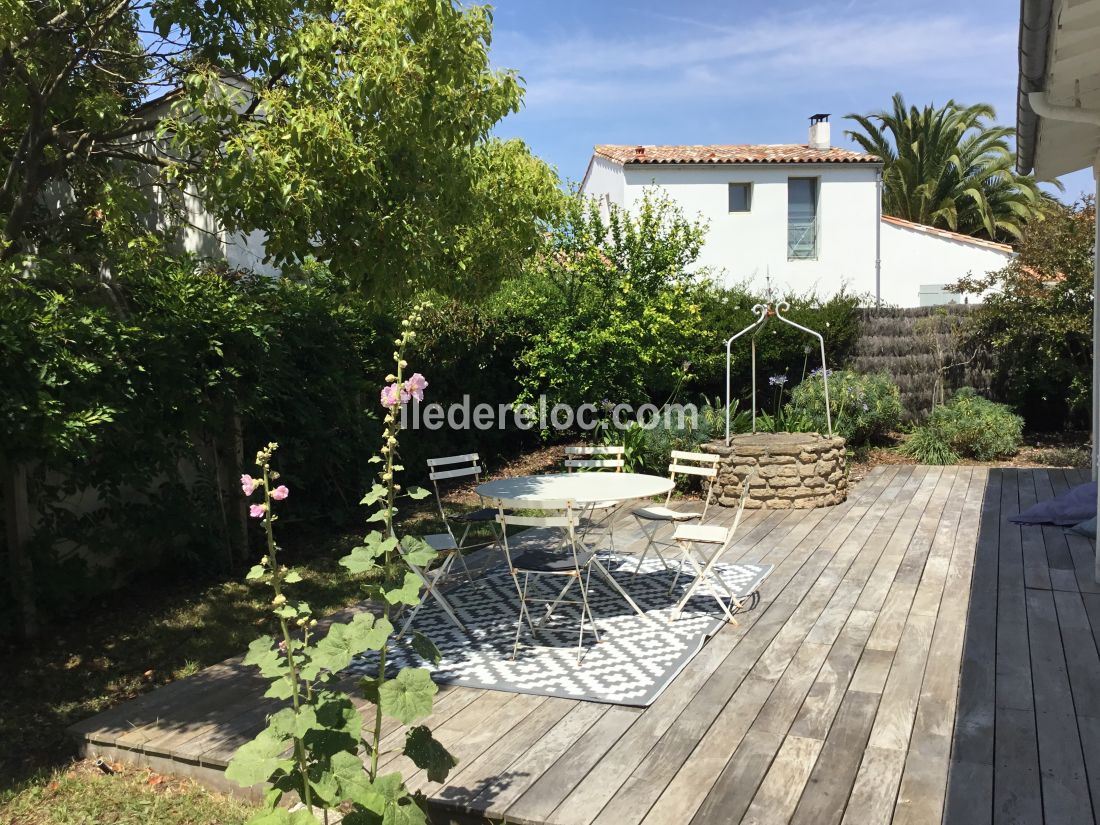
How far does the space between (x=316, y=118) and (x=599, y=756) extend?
3.18 m

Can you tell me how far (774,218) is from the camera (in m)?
18.6

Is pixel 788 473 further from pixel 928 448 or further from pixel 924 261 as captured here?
pixel 924 261

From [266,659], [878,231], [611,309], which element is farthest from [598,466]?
[878,231]

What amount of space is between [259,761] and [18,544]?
10.6 ft

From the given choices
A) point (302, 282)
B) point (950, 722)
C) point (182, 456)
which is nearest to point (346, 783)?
point (950, 722)

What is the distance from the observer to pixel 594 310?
976 cm

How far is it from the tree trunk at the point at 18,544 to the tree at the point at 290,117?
50.7 inches

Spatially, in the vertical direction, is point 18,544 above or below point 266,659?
below

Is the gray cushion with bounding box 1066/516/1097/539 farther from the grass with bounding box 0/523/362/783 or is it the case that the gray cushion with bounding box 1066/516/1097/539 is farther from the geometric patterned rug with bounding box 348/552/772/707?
the grass with bounding box 0/523/362/783

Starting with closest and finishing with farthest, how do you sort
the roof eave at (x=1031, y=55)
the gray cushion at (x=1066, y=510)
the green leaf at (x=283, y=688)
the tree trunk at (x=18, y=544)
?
the green leaf at (x=283, y=688) → the roof eave at (x=1031, y=55) → the tree trunk at (x=18, y=544) → the gray cushion at (x=1066, y=510)

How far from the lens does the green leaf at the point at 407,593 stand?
7.60 ft

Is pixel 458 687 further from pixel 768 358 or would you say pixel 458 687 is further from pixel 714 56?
pixel 714 56

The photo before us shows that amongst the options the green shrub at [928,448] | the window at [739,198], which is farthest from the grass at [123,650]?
the window at [739,198]

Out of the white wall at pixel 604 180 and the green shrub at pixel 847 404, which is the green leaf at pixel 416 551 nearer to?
the green shrub at pixel 847 404
